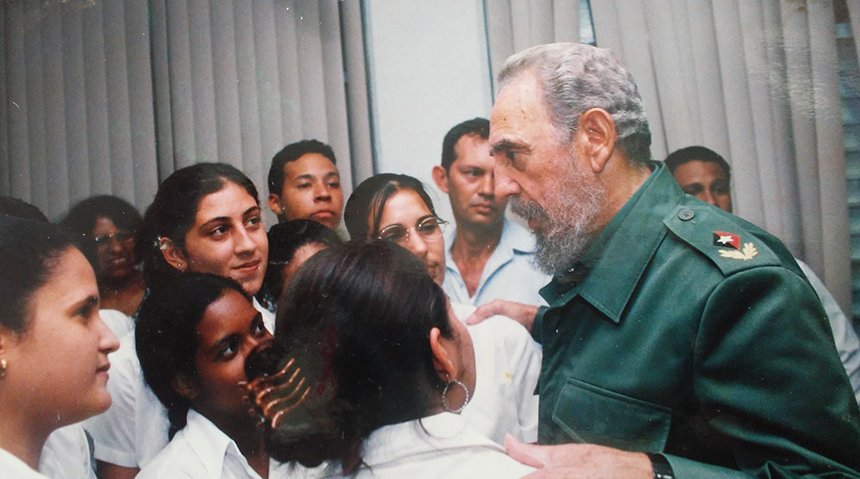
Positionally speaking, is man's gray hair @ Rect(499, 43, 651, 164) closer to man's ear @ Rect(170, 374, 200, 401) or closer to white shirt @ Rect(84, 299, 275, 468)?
white shirt @ Rect(84, 299, 275, 468)

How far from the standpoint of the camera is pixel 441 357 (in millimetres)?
1138

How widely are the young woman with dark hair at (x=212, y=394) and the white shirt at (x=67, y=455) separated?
11cm

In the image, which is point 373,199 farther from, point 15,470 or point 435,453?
point 15,470

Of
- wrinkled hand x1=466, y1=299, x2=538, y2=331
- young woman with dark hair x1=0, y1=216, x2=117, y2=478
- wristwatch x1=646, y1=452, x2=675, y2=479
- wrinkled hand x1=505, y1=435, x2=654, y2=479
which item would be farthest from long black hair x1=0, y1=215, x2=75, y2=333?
wristwatch x1=646, y1=452, x2=675, y2=479

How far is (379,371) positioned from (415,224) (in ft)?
0.97

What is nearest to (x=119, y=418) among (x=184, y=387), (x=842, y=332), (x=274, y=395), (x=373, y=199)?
(x=184, y=387)

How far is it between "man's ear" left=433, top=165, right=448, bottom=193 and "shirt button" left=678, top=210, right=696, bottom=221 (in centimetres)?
41

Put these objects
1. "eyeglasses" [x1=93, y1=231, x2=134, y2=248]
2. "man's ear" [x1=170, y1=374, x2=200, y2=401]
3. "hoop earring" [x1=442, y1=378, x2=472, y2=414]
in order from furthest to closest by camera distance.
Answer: "eyeglasses" [x1=93, y1=231, x2=134, y2=248]
"man's ear" [x1=170, y1=374, x2=200, y2=401]
"hoop earring" [x1=442, y1=378, x2=472, y2=414]

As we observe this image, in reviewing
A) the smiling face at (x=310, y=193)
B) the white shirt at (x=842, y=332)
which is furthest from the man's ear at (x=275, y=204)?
the white shirt at (x=842, y=332)

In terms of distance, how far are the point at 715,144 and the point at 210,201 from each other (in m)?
0.93

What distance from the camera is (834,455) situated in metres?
1.03

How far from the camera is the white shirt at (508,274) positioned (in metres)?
1.26

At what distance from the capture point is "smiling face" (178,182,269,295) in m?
1.25

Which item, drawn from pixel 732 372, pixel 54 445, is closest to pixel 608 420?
pixel 732 372
